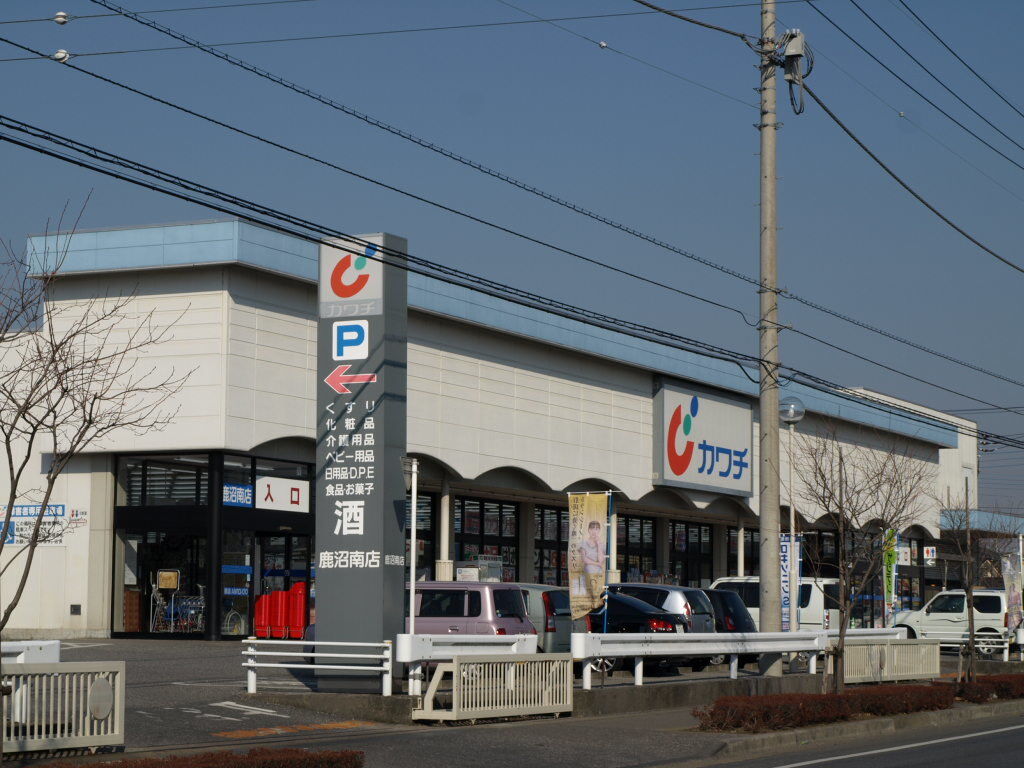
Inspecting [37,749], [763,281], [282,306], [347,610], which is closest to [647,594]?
[763,281]

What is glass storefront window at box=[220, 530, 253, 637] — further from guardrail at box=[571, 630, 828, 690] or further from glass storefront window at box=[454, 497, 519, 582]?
guardrail at box=[571, 630, 828, 690]

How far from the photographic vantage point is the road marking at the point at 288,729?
16000mm

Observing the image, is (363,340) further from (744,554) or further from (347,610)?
(744,554)

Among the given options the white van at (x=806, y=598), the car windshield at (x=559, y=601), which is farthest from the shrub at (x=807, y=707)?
the white van at (x=806, y=598)

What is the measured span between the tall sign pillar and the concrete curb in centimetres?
557

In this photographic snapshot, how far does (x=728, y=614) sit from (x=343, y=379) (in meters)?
12.2

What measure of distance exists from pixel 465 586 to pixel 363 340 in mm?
4762

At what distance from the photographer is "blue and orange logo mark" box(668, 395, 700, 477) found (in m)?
45.1

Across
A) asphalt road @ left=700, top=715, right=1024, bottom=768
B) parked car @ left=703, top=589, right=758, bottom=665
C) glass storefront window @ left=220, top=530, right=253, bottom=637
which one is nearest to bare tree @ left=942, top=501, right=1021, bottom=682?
parked car @ left=703, top=589, right=758, bottom=665

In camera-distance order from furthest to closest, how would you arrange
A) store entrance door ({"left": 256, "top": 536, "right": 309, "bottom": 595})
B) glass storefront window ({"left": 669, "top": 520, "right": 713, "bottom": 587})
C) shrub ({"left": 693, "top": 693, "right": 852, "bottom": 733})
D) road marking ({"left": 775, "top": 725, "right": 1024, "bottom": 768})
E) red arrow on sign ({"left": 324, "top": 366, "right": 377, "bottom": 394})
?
glass storefront window ({"left": 669, "top": 520, "right": 713, "bottom": 587}), store entrance door ({"left": 256, "top": 536, "right": 309, "bottom": 595}), red arrow on sign ({"left": 324, "top": 366, "right": 377, "bottom": 394}), shrub ({"left": 693, "top": 693, "right": 852, "bottom": 733}), road marking ({"left": 775, "top": 725, "right": 1024, "bottom": 768})

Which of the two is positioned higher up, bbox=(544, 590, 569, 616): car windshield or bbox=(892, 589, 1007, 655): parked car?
bbox=(544, 590, 569, 616): car windshield

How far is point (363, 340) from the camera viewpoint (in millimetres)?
20156

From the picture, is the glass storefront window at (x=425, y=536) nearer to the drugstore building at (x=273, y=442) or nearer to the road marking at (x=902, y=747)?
the drugstore building at (x=273, y=442)

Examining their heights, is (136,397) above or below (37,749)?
above
